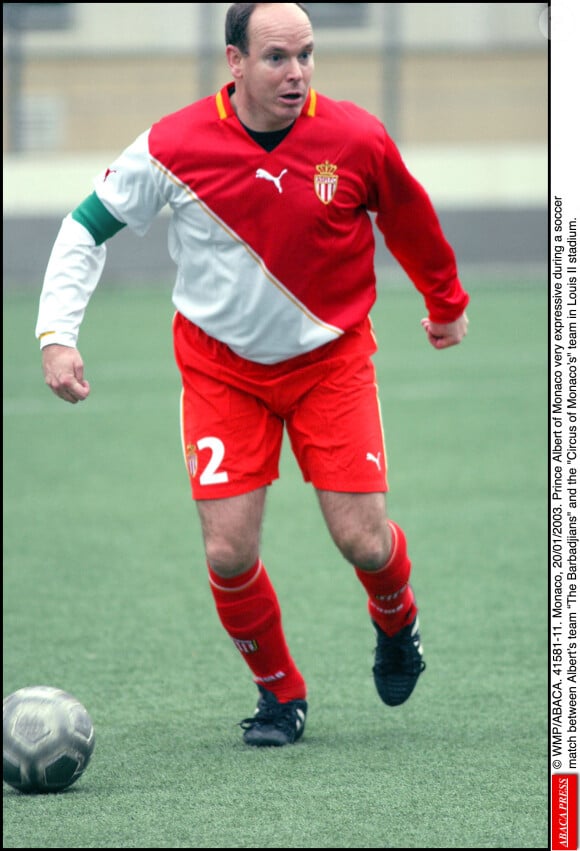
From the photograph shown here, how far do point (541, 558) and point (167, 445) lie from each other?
3.75m

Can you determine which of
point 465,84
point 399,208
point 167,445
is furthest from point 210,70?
point 399,208

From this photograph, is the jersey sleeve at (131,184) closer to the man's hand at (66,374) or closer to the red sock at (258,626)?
the man's hand at (66,374)

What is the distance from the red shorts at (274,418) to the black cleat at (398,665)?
52cm

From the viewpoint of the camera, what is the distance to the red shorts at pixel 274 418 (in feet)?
13.5

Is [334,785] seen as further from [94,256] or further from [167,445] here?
[167,445]

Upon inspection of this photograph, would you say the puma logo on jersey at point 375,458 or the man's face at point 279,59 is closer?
the man's face at point 279,59

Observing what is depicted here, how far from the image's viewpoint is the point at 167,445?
9.62m

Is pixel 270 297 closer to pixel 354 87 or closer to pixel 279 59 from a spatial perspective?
pixel 279 59

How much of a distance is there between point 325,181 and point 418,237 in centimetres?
37

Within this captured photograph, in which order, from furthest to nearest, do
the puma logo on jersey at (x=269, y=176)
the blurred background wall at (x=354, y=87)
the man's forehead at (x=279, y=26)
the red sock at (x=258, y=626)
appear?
the blurred background wall at (x=354, y=87) → the red sock at (x=258, y=626) → the puma logo on jersey at (x=269, y=176) → the man's forehead at (x=279, y=26)

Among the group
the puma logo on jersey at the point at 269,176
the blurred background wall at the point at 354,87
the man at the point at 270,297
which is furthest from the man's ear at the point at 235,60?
the blurred background wall at the point at 354,87

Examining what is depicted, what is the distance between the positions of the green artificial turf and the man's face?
5.86ft

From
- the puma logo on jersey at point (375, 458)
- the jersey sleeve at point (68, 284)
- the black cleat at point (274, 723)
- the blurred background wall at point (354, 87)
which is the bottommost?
the blurred background wall at point (354, 87)

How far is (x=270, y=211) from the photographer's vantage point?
399 cm
